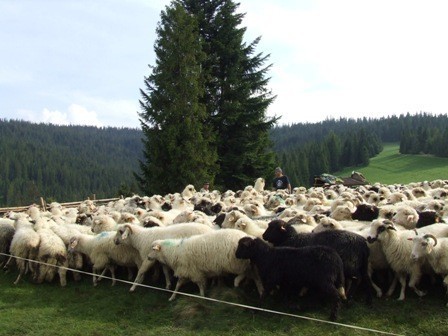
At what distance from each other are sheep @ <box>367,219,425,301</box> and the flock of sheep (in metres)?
0.02

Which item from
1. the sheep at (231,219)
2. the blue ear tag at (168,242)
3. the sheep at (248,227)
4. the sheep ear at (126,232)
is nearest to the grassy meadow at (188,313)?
the blue ear tag at (168,242)

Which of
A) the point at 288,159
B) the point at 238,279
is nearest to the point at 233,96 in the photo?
the point at 238,279

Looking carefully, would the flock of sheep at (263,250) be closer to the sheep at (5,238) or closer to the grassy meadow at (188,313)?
the sheep at (5,238)

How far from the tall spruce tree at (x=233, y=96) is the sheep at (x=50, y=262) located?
24.4m

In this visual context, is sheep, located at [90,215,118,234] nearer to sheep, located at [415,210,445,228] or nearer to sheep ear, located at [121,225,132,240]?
sheep ear, located at [121,225,132,240]

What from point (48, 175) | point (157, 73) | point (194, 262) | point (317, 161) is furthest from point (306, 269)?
point (48, 175)

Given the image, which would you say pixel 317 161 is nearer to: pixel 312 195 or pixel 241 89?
pixel 241 89

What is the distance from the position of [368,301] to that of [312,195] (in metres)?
9.68

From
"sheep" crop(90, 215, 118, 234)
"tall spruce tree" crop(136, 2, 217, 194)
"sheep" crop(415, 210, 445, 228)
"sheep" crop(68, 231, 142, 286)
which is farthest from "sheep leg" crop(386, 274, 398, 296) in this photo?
"tall spruce tree" crop(136, 2, 217, 194)

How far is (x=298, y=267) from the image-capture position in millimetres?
7715

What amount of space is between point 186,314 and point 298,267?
2.49m

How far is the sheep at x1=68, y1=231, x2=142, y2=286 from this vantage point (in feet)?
35.4

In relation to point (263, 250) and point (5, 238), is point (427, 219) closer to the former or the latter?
point (263, 250)

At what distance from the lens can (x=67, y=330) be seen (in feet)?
27.9
